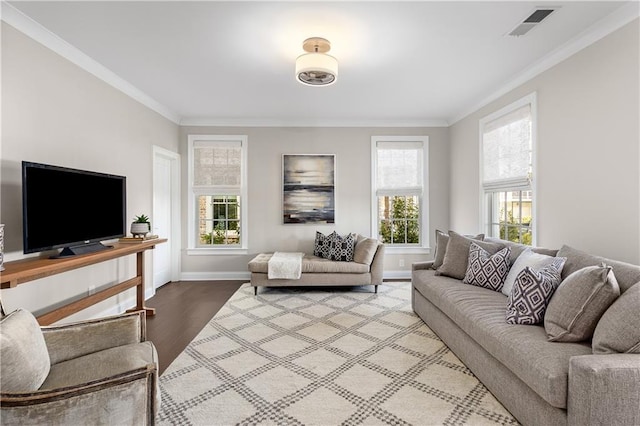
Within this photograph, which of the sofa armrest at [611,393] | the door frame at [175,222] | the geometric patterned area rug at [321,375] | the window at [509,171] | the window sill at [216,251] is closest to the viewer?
the sofa armrest at [611,393]

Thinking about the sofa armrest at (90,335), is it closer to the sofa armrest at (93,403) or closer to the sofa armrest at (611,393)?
the sofa armrest at (93,403)

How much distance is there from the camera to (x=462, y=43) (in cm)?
276

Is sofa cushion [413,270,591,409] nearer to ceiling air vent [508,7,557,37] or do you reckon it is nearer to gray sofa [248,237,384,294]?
gray sofa [248,237,384,294]

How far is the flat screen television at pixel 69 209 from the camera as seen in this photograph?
2277 millimetres

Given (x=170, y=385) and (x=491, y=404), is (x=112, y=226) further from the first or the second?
(x=491, y=404)

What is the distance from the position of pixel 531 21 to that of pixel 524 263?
1.90 meters

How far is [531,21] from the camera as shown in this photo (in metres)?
2.42

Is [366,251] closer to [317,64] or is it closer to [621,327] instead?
[317,64]

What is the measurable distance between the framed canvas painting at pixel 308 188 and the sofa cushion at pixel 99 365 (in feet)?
12.0

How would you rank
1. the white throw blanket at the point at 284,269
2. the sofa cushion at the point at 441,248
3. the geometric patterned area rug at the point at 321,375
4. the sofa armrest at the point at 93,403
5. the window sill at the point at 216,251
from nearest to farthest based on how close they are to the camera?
the sofa armrest at the point at 93,403
the geometric patterned area rug at the point at 321,375
the sofa cushion at the point at 441,248
the white throw blanket at the point at 284,269
the window sill at the point at 216,251

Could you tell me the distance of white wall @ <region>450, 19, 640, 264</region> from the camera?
228cm

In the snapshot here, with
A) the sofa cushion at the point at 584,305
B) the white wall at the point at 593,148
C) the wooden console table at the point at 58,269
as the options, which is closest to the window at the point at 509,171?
the white wall at the point at 593,148

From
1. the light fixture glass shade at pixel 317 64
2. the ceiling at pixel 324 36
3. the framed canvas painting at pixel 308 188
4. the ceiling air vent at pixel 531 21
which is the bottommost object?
the framed canvas painting at pixel 308 188

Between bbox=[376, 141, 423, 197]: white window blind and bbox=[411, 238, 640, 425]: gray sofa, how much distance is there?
2782 millimetres
